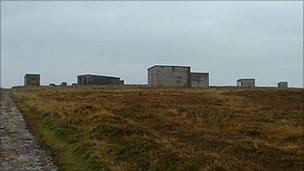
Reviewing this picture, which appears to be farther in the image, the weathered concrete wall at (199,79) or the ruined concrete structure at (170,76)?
the weathered concrete wall at (199,79)

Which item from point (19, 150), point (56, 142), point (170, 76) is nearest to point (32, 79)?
point (170, 76)

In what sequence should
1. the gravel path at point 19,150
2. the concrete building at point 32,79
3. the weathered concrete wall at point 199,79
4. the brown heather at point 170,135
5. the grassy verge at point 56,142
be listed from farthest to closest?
1. the concrete building at point 32,79
2. the weathered concrete wall at point 199,79
3. the gravel path at point 19,150
4. the grassy verge at point 56,142
5. the brown heather at point 170,135

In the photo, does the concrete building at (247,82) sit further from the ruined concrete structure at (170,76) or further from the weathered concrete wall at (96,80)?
the weathered concrete wall at (96,80)

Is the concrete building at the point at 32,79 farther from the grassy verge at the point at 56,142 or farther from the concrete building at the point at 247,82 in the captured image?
the grassy verge at the point at 56,142

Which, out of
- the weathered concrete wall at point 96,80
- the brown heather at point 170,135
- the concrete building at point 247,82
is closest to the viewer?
the brown heather at point 170,135

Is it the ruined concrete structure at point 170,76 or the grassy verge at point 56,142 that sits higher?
the ruined concrete structure at point 170,76

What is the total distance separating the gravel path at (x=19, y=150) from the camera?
1634 cm

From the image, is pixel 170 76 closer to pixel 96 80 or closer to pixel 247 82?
pixel 96 80

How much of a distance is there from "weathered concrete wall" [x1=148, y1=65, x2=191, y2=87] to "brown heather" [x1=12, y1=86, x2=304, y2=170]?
74.7ft

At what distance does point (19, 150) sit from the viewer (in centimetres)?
1897

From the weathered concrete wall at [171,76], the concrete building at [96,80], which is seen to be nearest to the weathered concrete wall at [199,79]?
the weathered concrete wall at [171,76]

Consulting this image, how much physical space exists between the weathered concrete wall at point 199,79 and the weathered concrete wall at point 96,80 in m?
10.8

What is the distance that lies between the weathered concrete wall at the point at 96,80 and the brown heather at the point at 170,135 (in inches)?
1170

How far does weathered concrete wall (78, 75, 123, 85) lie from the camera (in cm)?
6628
